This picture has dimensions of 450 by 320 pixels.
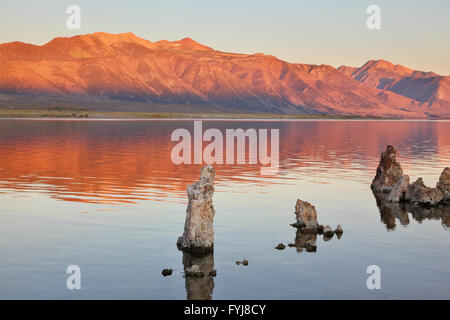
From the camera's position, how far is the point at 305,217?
29062 millimetres

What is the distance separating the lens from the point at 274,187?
→ 4325 cm

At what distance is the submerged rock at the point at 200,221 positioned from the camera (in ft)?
80.4

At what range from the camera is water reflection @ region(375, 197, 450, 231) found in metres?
32.1

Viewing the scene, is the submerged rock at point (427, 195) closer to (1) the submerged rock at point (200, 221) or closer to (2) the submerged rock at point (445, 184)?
(2) the submerged rock at point (445, 184)

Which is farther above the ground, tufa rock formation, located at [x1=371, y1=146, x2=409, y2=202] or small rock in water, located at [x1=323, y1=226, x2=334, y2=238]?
tufa rock formation, located at [x1=371, y1=146, x2=409, y2=202]

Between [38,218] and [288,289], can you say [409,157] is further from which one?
[288,289]

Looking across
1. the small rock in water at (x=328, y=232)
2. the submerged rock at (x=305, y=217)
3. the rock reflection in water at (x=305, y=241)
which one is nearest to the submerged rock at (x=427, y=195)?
the submerged rock at (x=305, y=217)

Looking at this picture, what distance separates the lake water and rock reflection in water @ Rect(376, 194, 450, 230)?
0.10 metres

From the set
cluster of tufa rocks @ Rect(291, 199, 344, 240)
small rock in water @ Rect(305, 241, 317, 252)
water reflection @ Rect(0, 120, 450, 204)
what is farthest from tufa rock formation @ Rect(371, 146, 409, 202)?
small rock in water @ Rect(305, 241, 317, 252)

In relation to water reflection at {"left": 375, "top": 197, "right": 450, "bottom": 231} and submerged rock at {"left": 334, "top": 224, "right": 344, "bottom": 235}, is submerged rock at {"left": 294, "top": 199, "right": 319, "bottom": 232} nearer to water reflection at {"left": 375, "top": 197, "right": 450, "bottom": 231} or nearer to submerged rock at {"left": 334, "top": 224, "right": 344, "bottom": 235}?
submerged rock at {"left": 334, "top": 224, "right": 344, "bottom": 235}

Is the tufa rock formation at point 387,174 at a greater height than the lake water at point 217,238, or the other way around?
the tufa rock formation at point 387,174

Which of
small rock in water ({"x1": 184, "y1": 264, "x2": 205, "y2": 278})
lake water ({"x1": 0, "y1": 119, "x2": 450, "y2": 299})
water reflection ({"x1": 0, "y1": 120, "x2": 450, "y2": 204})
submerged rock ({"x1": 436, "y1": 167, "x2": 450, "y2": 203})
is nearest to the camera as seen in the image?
lake water ({"x1": 0, "y1": 119, "x2": 450, "y2": 299})

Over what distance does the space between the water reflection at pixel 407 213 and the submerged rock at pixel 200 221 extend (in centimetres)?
1009

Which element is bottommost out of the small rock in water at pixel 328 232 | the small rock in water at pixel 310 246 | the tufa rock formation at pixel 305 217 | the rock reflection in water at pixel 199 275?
the rock reflection in water at pixel 199 275
